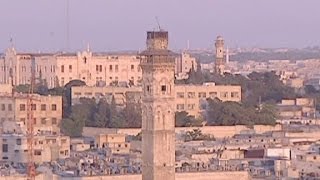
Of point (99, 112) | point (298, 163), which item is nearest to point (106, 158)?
point (298, 163)

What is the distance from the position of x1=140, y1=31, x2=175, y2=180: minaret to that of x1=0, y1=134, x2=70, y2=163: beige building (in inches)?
396

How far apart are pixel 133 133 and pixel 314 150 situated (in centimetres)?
905

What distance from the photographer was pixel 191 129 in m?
51.9

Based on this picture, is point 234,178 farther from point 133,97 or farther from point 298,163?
point 133,97

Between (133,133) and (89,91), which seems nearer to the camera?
(133,133)

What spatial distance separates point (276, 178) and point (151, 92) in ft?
20.4

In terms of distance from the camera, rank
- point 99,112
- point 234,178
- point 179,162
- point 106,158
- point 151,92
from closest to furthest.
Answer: point 151,92
point 234,178
point 179,162
point 106,158
point 99,112

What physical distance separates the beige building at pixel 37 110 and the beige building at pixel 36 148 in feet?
24.2

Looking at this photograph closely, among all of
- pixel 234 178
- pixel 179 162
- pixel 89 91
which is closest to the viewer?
pixel 234 178

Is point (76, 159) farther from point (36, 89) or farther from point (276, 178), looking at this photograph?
point (36, 89)

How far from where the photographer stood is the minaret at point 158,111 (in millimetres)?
31078

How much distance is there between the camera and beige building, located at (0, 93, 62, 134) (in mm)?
53719

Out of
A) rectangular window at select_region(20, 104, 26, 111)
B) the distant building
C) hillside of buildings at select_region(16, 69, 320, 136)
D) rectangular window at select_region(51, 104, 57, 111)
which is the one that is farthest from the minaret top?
the distant building

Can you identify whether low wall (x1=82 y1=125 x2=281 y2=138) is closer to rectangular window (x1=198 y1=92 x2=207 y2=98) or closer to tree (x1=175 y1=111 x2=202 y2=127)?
tree (x1=175 y1=111 x2=202 y2=127)
